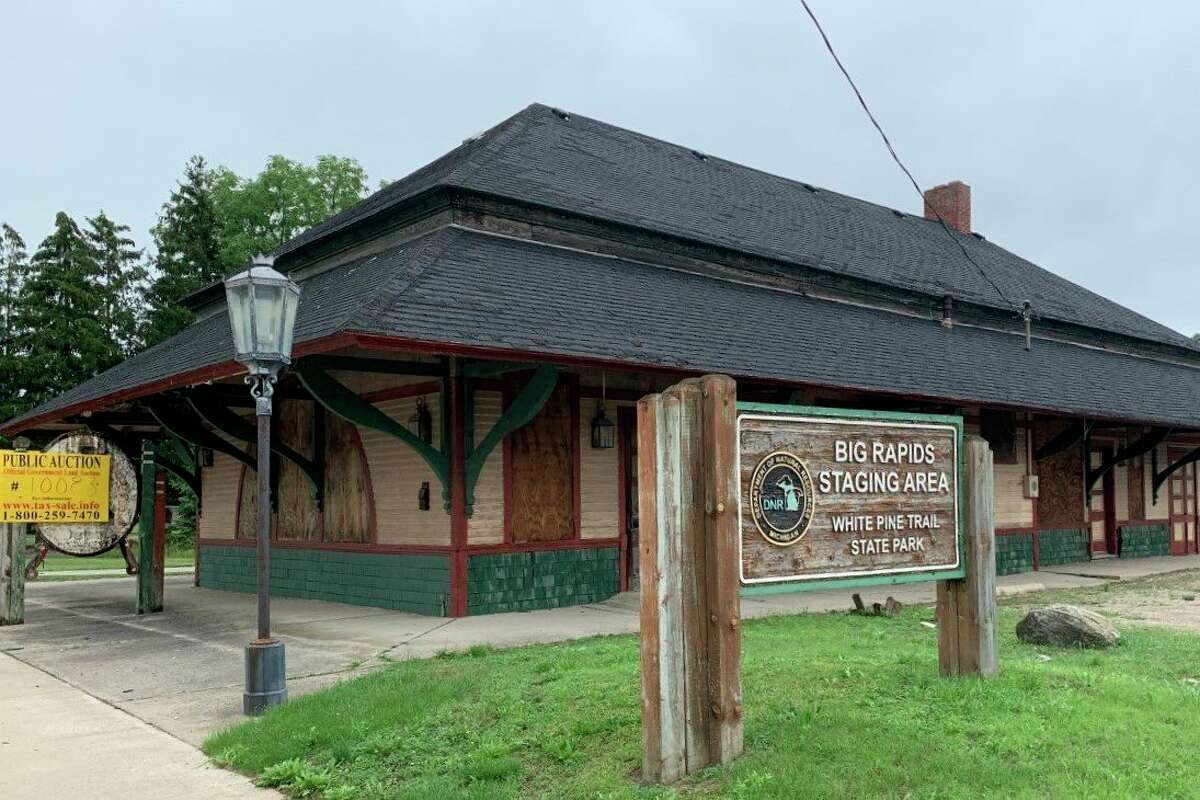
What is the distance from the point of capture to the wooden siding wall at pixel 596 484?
13102 millimetres

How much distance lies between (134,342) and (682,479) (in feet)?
144

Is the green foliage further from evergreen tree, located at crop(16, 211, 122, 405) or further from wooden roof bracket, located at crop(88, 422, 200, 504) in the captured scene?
wooden roof bracket, located at crop(88, 422, 200, 504)

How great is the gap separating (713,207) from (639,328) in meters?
6.31

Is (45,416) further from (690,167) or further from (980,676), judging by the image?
(980,676)

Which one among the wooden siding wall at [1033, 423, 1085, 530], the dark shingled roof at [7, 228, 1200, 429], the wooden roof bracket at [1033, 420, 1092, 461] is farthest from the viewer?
the wooden siding wall at [1033, 423, 1085, 530]

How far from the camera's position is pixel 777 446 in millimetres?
5539

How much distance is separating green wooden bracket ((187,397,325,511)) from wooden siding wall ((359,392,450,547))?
110 centimetres

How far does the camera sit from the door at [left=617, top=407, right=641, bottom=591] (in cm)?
1360

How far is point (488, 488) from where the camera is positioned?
40.0 ft

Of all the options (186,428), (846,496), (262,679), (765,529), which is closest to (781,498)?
(765,529)

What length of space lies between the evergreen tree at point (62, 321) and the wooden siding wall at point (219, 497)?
26.9 meters

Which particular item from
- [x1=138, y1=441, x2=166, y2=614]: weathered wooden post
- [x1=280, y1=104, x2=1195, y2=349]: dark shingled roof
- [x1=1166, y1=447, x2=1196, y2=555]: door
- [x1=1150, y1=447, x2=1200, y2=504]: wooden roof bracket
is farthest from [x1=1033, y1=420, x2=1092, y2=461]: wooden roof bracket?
[x1=138, y1=441, x2=166, y2=614]: weathered wooden post

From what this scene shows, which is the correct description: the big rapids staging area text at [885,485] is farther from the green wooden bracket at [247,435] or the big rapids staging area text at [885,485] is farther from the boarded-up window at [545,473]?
the green wooden bracket at [247,435]

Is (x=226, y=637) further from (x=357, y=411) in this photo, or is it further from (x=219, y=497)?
(x=219, y=497)
